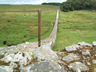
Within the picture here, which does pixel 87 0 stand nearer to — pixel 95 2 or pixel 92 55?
pixel 95 2

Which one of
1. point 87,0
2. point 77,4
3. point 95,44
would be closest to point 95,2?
point 87,0

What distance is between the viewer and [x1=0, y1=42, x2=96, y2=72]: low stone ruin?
3512 mm

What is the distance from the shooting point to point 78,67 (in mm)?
3859

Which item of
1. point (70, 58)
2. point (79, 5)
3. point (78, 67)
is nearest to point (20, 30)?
point (70, 58)

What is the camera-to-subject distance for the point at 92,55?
15.2 feet

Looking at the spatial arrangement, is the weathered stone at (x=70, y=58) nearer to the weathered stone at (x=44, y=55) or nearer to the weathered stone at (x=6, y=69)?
the weathered stone at (x=44, y=55)

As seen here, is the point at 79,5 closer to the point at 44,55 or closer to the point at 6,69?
the point at 44,55

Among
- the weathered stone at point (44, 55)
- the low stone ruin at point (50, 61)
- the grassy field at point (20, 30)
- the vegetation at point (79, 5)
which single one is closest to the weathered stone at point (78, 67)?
the low stone ruin at point (50, 61)

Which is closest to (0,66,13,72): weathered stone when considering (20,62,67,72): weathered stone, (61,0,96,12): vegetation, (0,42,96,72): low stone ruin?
(0,42,96,72): low stone ruin

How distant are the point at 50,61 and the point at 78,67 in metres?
0.89

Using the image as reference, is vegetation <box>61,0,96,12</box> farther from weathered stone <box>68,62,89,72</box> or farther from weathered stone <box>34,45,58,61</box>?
weathered stone <box>68,62,89,72</box>

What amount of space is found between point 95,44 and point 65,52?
1.39 metres

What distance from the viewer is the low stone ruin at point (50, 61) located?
11.5 ft

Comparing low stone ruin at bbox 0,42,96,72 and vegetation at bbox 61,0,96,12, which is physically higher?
vegetation at bbox 61,0,96,12
